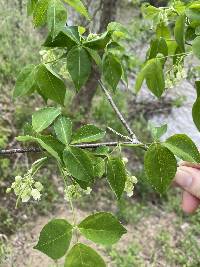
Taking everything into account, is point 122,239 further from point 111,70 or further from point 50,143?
point 50,143

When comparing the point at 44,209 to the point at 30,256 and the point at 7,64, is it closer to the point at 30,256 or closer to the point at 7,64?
the point at 30,256

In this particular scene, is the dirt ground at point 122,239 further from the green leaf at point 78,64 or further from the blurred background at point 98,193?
the green leaf at point 78,64

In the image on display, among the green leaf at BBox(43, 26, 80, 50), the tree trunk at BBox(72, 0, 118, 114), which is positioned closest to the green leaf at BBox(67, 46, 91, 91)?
the green leaf at BBox(43, 26, 80, 50)

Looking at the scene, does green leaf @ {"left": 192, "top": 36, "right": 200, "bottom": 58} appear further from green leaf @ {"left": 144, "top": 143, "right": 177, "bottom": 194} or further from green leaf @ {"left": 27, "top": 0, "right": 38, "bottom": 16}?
green leaf @ {"left": 27, "top": 0, "right": 38, "bottom": 16}

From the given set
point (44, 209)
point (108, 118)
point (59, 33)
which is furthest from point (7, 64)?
point (59, 33)

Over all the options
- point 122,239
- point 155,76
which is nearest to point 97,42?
point 155,76

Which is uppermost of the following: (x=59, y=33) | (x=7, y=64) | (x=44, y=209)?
(x=59, y=33)
